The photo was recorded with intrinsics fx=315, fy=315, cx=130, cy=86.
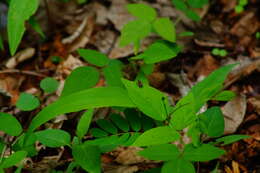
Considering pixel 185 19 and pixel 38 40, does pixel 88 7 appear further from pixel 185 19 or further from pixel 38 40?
pixel 185 19

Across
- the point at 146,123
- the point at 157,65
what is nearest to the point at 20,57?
the point at 157,65

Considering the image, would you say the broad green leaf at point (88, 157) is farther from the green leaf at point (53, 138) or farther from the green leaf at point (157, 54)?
the green leaf at point (157, 54)

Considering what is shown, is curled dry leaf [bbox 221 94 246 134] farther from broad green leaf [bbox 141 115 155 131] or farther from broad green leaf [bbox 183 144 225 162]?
broad green leaf [bbox 183 144 225 162]

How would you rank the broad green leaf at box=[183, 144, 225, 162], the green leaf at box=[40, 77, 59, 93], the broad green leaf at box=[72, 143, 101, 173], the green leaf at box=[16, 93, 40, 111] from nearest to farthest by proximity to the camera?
the broad green leaf at box=[183, 144, 225, 162] < the broad green leaf at box=[72, 143, 101, 173] < the green leaf at box=[16, 93, 40, 111] < the green leaf at box=[40, 77, 59, 93]

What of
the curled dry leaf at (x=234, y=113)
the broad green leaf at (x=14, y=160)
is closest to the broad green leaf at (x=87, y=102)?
the broad green leaf at (x=14, y=160)

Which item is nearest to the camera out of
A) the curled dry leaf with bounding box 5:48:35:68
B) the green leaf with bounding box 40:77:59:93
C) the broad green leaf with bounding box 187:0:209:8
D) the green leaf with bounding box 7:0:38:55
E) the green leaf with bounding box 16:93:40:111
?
the green leaf with bounding box 7:0:38:55

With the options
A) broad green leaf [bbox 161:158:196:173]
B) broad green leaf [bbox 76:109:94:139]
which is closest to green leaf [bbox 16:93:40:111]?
broad green leaf [bbox 76:109:94:139]

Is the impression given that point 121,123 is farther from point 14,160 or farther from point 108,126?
point 14,160

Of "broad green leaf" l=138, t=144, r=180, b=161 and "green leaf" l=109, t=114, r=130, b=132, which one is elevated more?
"broad green leaf" l=138, t=144, r=180, b=161
